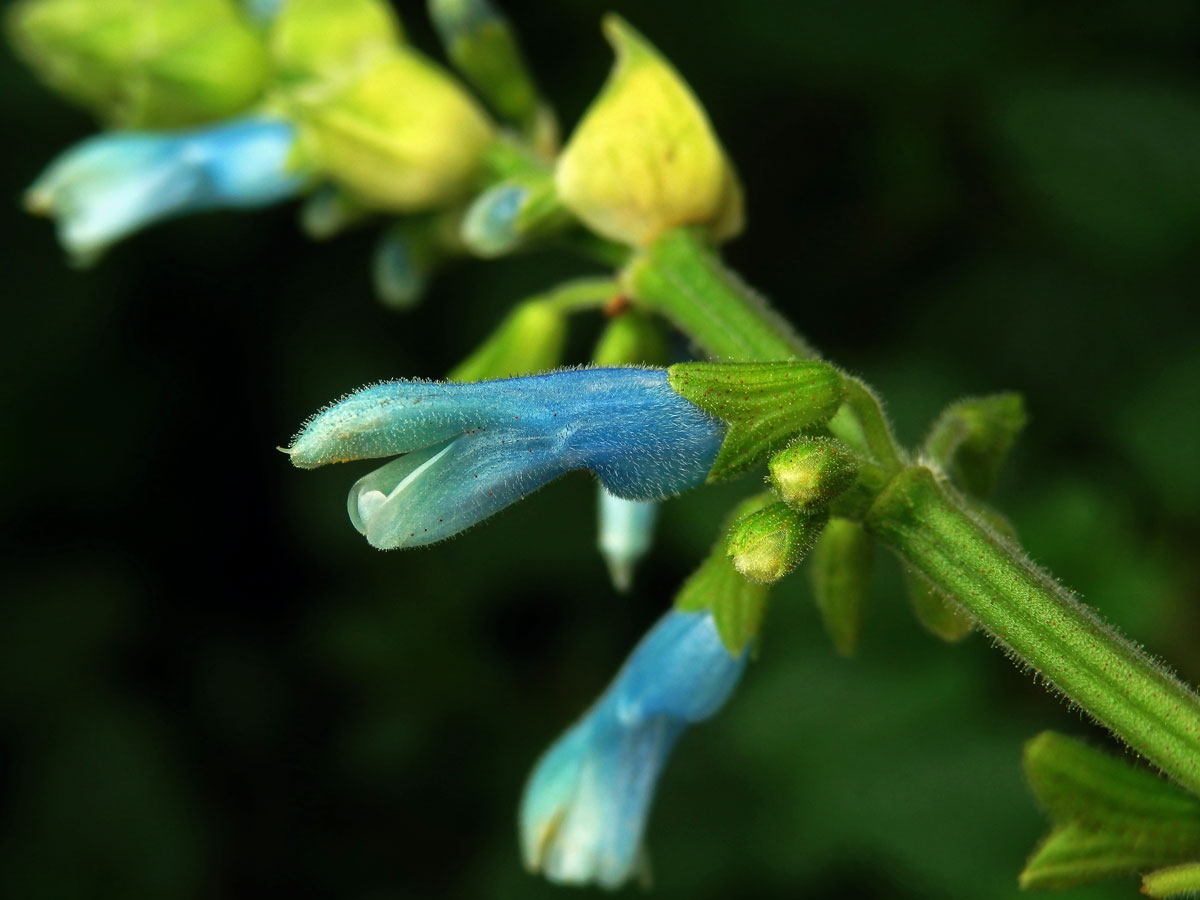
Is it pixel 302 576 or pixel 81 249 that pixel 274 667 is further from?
pixel 81 249

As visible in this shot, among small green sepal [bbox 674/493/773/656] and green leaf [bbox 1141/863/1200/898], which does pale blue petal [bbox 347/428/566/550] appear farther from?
green leaf [bbox 1141/863/1200/898]

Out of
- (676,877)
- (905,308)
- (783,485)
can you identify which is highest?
(783,485)

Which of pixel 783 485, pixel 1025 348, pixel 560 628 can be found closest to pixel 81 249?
pixel 783 485

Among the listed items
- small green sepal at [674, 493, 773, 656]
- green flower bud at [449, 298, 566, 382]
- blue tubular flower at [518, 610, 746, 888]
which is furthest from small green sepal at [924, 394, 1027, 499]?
green flower bud at [449, 298, 566, 382]

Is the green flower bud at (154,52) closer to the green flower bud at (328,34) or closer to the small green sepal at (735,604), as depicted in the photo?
the green flower bud at (328,34)

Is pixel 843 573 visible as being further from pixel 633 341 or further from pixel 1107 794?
pixel 633 341

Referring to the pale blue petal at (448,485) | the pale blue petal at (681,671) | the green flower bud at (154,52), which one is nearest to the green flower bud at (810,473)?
the pale blue petal at (448,485)
